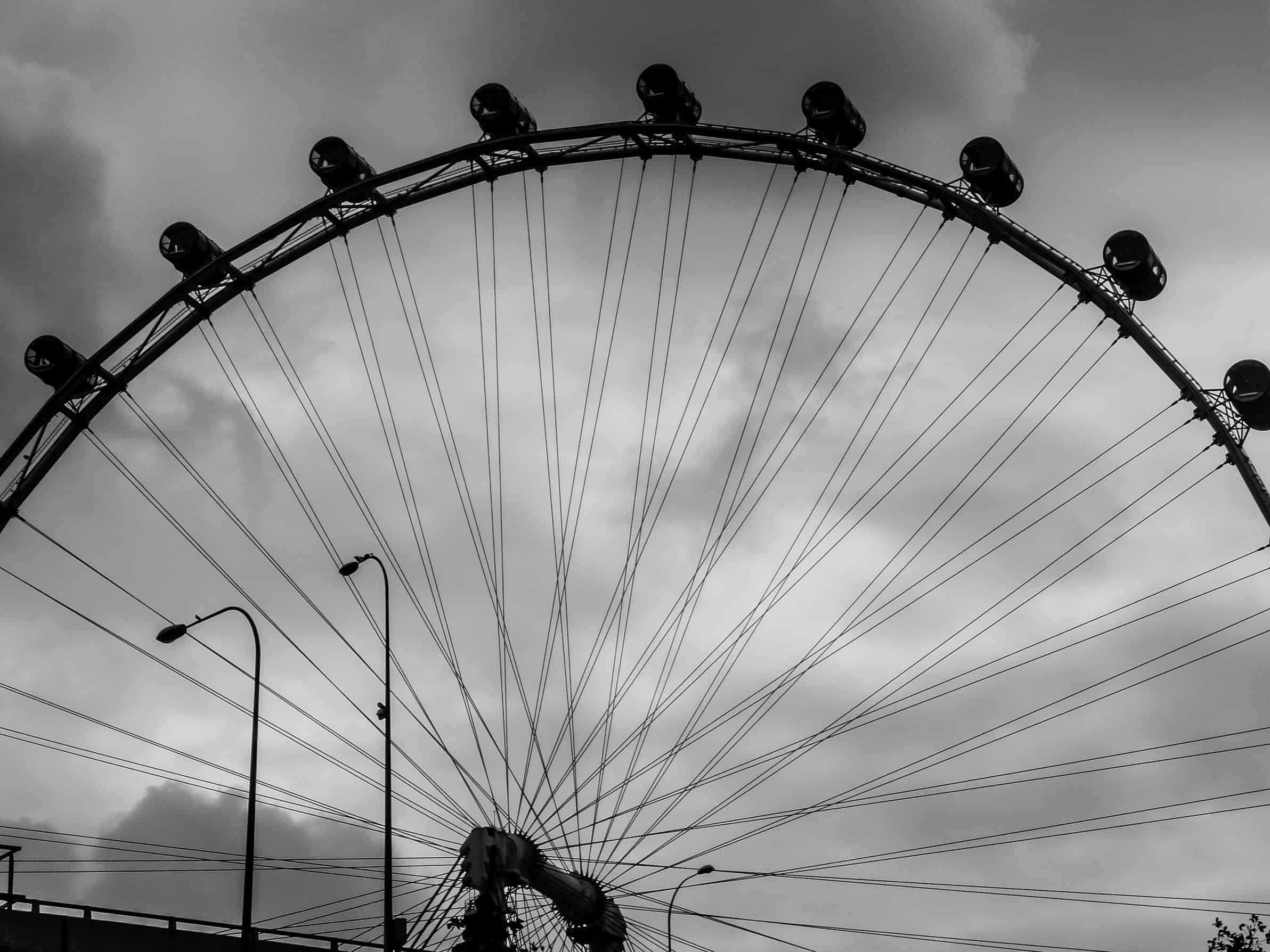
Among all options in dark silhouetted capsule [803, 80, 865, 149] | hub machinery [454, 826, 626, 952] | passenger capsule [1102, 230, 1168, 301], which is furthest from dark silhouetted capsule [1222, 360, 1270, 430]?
hub machinery [454, 826, 626, 952]

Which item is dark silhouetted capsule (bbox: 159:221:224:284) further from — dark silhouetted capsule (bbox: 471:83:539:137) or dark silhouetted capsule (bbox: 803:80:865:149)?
dark silhouetted capsule (bbox: 803:80:865:149)

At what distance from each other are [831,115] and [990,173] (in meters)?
3.99

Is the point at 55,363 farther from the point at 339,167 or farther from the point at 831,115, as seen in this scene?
the point at 831,115

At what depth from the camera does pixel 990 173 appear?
125 feet

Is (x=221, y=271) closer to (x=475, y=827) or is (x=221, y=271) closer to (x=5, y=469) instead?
(x=5, y=469)

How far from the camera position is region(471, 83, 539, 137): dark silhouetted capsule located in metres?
42.3

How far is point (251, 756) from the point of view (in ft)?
136

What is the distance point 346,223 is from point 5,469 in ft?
35.7

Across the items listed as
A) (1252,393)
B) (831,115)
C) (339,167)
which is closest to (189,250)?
(339,167)

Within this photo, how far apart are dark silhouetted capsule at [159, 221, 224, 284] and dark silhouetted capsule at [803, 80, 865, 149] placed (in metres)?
15.8

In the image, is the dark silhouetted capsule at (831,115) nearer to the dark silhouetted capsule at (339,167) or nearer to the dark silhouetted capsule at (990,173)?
→ the dark silhouetted capsule at (990,173)

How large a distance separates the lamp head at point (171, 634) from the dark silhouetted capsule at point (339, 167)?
1165 cm

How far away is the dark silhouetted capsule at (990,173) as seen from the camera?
125 feet

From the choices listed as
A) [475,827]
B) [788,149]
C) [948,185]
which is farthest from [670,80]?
[475,827]
